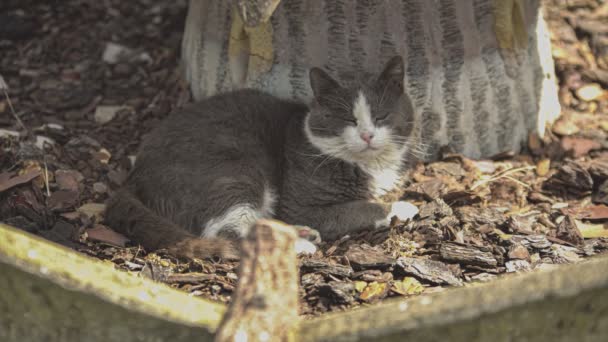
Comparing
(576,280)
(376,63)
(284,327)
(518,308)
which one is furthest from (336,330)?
(376,63)

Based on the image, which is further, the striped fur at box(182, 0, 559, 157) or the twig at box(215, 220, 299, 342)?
the striped fur at box(182, 0, 559, 157)

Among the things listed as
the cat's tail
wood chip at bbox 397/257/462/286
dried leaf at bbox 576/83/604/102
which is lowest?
the cat's tail

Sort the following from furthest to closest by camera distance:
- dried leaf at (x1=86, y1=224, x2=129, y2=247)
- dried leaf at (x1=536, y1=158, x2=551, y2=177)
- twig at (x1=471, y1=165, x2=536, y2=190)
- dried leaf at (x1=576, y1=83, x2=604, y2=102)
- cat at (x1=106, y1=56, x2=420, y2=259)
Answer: dried leaf at (x1=576, y1=83, x2=604, y2=102), dried leaf at (x1=536, y1=158, x2=551, y2=177), twig at (x1=471, y1=165, x2=536, y2=190), cat at (x1=106, y1=56, x2=420, y2=259), dried leaf at (x1=86, y1=224, x2=129, y2=247)

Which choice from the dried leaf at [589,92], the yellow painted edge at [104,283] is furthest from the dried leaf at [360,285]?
the dried leaf at [589,92]

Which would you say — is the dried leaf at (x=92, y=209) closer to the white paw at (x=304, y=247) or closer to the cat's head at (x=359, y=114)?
the white paw at (x=304, y=247)

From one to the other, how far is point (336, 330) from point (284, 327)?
153 millimetres

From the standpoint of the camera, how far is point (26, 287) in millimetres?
2316

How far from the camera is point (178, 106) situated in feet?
15.6

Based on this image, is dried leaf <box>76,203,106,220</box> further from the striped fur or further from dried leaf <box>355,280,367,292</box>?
dried leaf <box>355,280,367,292</box>

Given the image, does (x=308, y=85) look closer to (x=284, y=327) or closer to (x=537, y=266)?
(x=537, y=266)

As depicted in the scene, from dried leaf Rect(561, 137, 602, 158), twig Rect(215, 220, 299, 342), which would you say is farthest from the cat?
twig Rect(215, 220, 299, 342)

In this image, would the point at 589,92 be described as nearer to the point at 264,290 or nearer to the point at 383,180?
the point at 383,180

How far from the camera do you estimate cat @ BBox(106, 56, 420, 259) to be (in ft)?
12.3

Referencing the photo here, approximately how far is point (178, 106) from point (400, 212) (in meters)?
1.66
